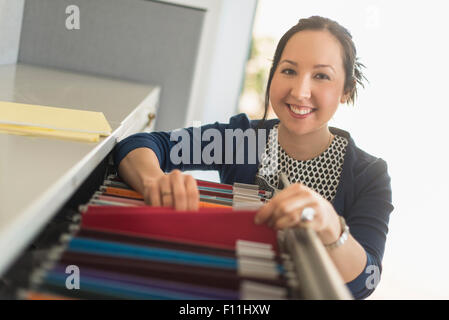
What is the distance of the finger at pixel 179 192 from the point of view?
2.20 ft

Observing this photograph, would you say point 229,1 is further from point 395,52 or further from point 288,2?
point 395,52

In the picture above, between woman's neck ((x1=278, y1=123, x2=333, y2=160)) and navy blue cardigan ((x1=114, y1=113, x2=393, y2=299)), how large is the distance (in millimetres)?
74

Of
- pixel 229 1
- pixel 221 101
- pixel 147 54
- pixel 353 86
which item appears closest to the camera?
pixel 353 86

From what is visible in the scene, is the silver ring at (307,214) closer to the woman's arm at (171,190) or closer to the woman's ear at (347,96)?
the woman's arm at (171,190)

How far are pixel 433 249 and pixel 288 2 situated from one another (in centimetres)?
202

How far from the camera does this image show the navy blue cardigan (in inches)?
39.3

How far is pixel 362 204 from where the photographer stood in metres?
1.13

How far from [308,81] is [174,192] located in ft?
2.06

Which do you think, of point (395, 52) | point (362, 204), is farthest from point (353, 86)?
point (395, 52)

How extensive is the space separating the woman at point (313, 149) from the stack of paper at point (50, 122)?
3.7 inches

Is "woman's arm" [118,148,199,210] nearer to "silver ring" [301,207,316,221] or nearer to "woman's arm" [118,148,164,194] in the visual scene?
"woman's arm" [118,148,164,194]

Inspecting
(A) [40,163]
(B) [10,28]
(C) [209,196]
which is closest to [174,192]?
(C) [209,196]

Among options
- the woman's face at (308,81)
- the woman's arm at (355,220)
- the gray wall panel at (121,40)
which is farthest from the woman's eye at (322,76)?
the gray wall panel at (121,40)

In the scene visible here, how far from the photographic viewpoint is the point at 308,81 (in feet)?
3.89
